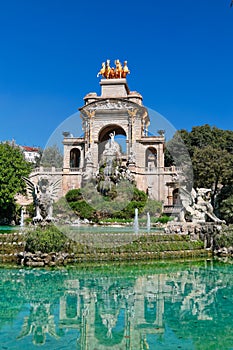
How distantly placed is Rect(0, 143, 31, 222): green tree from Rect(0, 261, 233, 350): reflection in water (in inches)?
744

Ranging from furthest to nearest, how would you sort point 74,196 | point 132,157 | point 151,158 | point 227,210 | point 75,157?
point 151,158, point 75,157, point 132,157, point 74,196, point 227,210

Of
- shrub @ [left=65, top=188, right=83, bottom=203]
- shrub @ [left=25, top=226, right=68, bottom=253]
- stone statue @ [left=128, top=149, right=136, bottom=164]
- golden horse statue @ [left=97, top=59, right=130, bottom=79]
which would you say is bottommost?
shrub @ [left=25, top=226, right=68, bottom=253]

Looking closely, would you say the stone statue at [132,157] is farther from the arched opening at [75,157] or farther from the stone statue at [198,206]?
the stone statue at [198,206]

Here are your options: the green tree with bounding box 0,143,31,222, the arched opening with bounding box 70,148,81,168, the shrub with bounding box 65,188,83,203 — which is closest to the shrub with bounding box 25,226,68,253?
the green tree with bounding box 0,143,31,222

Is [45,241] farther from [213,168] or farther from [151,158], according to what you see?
[151,158]

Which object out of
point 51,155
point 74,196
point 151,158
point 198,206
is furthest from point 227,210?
point 151,158

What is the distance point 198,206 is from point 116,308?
10889mm

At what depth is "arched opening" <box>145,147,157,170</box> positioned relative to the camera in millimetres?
44466

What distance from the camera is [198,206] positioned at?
18.6 m

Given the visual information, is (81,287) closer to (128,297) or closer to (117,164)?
(128,297)

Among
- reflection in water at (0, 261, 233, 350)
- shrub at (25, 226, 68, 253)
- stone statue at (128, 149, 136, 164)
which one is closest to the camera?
reflection in water at (0, 261, 233, 350)

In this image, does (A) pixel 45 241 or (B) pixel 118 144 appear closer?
(A) pixel 45 241

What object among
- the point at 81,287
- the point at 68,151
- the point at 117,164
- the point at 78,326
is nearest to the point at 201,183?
the point at 117,164

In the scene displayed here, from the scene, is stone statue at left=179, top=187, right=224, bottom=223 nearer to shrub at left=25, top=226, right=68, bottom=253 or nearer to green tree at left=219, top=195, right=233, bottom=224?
shrub at left=25, top=226, right=68, bottom=253
